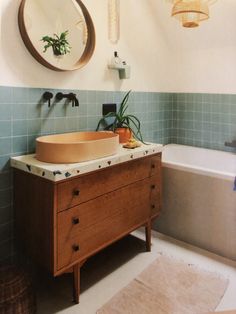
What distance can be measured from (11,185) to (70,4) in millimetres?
1301

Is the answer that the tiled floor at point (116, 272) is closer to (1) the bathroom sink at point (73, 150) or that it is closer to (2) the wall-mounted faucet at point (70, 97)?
(1) the bathroom sink at point (73, 150)

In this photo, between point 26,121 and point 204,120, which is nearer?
point 26,121

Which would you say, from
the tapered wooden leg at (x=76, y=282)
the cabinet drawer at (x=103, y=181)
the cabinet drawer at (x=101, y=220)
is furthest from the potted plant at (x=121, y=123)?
the tapered wooden leg at (x=76, y=282)

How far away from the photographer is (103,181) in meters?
1.71

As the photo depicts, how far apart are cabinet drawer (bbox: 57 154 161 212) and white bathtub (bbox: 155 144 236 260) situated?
0.95ft

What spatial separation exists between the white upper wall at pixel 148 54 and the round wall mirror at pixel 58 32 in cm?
6

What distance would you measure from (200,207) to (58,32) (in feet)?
5.49

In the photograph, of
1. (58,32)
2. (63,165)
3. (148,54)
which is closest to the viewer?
(63,165)

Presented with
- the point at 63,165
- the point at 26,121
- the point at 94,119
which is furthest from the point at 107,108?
the point at 63,165

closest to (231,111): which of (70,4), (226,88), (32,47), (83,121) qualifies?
(226,88)

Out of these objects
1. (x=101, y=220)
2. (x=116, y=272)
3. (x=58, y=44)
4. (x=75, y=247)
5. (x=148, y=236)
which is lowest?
(x=116, y=272)

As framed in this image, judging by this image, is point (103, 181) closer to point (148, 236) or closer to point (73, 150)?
point (73, 150)

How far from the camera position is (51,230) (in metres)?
1.48

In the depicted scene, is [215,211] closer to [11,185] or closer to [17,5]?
[11,185]
